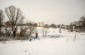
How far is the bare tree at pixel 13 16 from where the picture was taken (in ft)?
8.84

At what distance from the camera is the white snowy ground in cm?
264

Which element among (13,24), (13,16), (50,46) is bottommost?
(50,46)

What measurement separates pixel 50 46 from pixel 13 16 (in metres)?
0.97

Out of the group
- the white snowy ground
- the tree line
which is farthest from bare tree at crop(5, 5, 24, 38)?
the white snowy ground

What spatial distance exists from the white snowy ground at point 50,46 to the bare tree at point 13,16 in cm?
29

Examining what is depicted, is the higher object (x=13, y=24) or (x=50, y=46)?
(x=13, y=24)

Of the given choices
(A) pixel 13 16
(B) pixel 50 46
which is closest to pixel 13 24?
(A) pixel 13 16

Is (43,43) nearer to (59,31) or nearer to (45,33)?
(45,33)

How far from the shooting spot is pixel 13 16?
2695mm

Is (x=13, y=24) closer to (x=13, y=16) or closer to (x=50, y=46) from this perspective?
(x=13, y=16)

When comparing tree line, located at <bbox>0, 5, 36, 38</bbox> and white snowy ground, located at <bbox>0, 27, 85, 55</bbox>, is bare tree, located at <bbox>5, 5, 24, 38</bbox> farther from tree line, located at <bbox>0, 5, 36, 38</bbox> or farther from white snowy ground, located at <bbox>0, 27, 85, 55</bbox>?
white snowy ground, located at <bbox>0, 27, 85, 55</bbox>

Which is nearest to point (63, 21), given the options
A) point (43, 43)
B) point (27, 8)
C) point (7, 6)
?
point (43, 43)

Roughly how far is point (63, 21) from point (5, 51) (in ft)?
4.41

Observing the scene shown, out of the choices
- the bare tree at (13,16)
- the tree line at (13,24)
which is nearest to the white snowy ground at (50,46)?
the tree line at (13,24)
